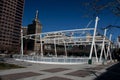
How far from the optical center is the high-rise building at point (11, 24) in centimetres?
9859

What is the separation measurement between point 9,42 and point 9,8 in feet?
75.7

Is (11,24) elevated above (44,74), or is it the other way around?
(11,24)

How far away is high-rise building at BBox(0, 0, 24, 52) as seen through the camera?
323 feet

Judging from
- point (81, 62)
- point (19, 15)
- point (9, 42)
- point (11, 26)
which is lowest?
point (81, 62)

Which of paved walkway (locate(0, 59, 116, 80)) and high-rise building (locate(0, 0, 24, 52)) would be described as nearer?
paved walkway (locate(0, 59, 116, 80))

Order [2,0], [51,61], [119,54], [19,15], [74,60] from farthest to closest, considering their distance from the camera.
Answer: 1. [19,15]
2. [2,0]
3. [119,54]
4. [74,60]
5. [51,61]

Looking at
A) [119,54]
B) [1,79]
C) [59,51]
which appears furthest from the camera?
[59,51]

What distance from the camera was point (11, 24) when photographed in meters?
105

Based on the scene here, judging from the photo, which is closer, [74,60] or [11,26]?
[74,60]

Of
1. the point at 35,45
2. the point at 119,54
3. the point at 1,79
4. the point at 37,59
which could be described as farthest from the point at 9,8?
the point at 1,79

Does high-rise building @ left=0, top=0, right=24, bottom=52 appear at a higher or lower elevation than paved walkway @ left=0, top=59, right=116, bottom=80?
higher

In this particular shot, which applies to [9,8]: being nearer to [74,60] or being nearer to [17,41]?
[17,41]

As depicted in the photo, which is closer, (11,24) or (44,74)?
(44,74)

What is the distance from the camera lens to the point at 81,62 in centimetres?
3566
